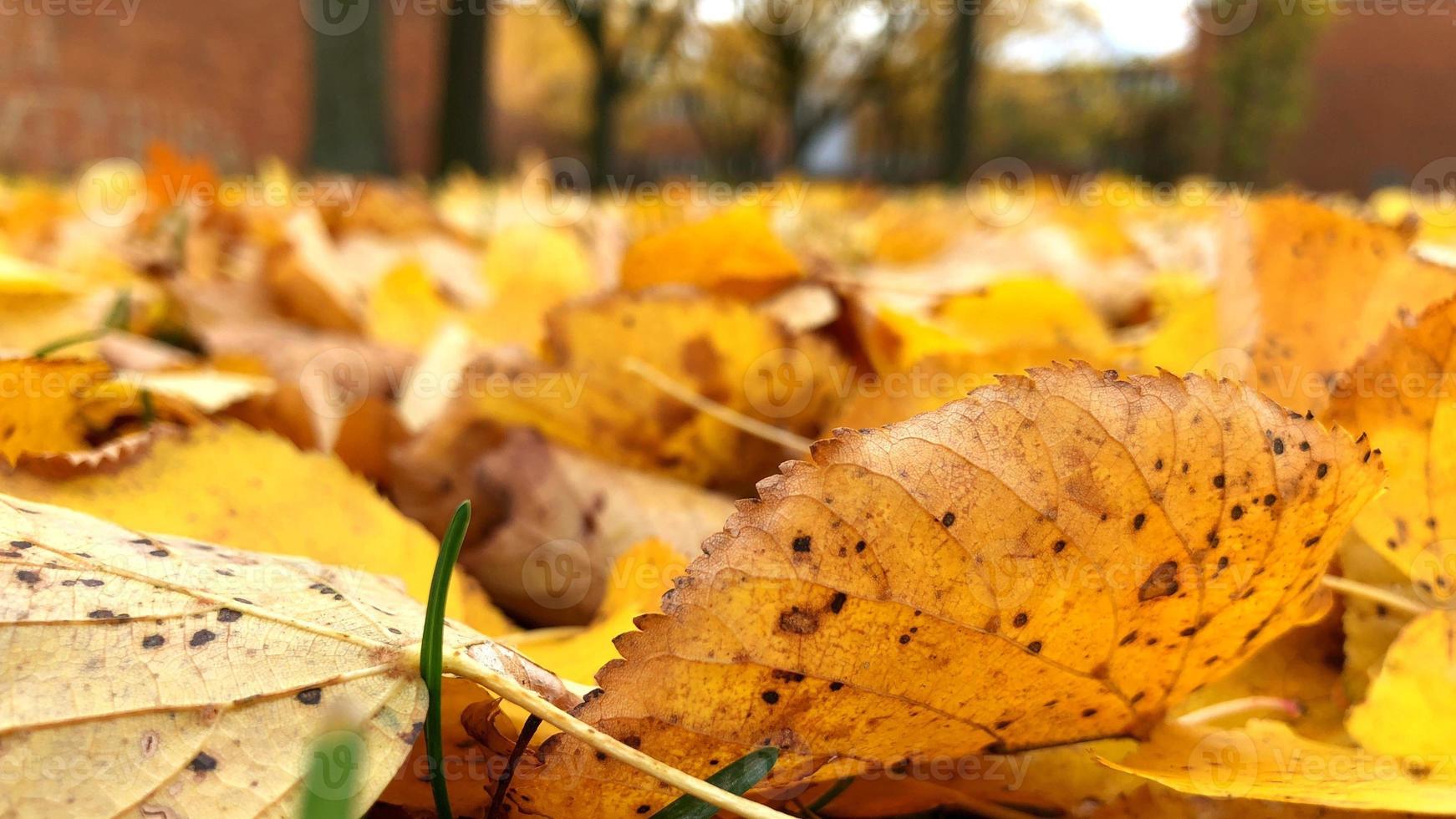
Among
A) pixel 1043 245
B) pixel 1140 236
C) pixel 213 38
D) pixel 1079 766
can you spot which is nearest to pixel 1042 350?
pixel 1079 766

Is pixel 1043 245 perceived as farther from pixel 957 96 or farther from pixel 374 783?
pixel 957 96

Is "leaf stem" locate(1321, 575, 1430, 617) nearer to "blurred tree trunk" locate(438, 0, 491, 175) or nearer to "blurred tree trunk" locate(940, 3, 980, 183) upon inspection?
"blurred tree trunk" locate(438, 0, 491, 175)

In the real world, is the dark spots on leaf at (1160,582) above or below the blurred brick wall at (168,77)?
above

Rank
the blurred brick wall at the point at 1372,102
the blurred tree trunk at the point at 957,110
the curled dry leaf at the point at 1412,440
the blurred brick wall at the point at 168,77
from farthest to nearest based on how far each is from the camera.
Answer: the blurred brick wall at the point at 1372,102 < the blurred brick wall at the point at 168,77 < the blurred tree trunk at the point at 957,110 < the curled dry leaf at the point at 1412,440

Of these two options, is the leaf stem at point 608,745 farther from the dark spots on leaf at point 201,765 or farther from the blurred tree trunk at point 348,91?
the blurred tree trunk at point 348,91

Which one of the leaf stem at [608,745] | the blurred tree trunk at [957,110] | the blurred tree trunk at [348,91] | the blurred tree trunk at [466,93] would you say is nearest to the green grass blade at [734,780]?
the leaf stem at [608,745]

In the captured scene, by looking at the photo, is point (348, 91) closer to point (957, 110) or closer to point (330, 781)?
point (330, 781)

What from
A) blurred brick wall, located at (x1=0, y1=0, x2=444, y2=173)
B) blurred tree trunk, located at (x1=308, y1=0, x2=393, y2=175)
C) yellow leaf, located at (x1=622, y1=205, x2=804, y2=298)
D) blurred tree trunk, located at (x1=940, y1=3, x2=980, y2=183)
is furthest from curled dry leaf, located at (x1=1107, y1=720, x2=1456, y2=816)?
blurred brick wall, located at (x1=0, y1=0, x2=444, y2=173)
